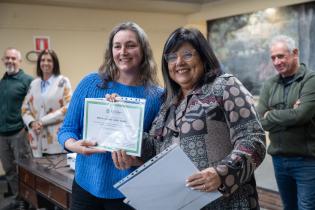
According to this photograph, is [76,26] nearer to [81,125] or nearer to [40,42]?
[40,42]

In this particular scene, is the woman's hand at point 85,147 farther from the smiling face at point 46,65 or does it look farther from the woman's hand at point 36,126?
the smiling face at point 46,65

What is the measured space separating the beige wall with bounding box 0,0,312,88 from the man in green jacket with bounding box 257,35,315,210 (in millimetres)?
2864

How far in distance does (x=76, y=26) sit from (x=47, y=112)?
2686 millimetres

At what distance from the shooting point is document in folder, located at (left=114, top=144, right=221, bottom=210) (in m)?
1.16

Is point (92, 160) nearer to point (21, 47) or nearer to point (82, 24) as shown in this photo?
point (21, 47)

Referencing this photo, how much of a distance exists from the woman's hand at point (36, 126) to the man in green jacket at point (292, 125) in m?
1.84

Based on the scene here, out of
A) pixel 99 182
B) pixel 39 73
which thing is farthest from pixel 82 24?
pixel 99 182

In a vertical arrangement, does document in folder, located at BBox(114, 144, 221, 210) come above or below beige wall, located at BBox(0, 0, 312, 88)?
below

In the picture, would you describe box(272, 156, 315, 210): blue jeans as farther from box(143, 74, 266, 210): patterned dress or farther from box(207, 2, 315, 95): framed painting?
box(207, 2, 315, 95): framed painting

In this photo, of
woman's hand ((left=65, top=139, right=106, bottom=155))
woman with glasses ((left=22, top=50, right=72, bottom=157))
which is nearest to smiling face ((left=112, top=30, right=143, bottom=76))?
woman's hand ((left=65, top=139, right=106, bottom=155))

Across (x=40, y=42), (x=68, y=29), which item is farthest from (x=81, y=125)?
(x=68, y=29)

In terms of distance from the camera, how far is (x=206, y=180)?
1123 millimetres

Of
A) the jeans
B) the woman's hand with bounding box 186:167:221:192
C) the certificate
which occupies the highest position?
the certificate

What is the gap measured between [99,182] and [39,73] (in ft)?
7.15
